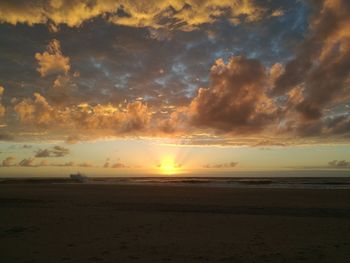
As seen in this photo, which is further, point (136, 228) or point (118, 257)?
point (136, 228)

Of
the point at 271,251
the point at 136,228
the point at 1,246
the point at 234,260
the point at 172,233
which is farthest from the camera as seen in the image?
the point at 136,228

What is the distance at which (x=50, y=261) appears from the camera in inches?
401

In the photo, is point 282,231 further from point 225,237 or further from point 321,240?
point 225,237

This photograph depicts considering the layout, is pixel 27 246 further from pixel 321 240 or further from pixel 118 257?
pixel 321 240

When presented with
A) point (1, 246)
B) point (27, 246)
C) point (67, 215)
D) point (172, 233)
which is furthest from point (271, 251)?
point (67, 215)

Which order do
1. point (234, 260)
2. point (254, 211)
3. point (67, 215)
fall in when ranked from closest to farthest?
1. point (234, 260)
2. point (67, 215)
3. point (254, 211)

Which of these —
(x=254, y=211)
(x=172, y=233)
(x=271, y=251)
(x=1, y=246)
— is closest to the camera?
(x=271, y=251)

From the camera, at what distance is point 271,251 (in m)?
11.3

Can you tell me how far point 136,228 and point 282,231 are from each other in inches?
267

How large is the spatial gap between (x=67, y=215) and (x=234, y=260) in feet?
42.6

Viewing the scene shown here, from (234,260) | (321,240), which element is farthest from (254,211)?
(234,260)

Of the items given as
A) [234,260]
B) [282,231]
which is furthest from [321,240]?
[234,260]

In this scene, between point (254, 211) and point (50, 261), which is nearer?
point (50, 261)

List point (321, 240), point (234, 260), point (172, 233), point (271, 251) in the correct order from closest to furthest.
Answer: point (234, 260)
point (271, 251)
point (321, 240)
point (172, 233)
